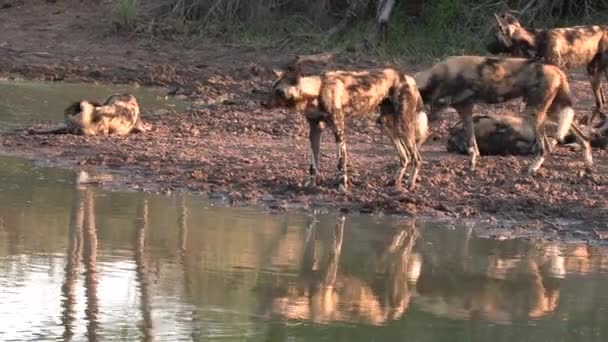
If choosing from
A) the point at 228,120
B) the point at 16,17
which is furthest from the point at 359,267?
the point at 16,17

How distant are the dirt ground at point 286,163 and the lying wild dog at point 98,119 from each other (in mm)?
179

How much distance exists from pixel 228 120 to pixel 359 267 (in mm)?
6218

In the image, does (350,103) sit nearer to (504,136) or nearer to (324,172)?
(324,172)

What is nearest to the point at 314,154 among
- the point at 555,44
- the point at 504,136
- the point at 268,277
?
the point at 504,136

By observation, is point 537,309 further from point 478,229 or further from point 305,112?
point 305,112

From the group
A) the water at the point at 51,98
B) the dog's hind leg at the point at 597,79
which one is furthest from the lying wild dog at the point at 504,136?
the water at the point at 51,98

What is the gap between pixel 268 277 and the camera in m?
6.89

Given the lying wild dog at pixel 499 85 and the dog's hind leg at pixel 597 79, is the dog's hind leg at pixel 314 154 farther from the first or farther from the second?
the dog's hind leg at pixel 597 79

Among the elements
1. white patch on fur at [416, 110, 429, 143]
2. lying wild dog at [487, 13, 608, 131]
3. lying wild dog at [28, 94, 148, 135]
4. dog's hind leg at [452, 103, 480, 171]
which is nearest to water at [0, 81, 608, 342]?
white patch on fur at [416, 110, 429, 143]

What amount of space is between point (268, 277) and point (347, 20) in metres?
13.1

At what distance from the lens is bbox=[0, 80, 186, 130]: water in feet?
45.2

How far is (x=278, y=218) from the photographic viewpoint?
863 centimetres

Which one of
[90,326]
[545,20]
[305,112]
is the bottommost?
[90,326]

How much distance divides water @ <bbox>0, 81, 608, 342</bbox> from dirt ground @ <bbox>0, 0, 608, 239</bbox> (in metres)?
0.51
